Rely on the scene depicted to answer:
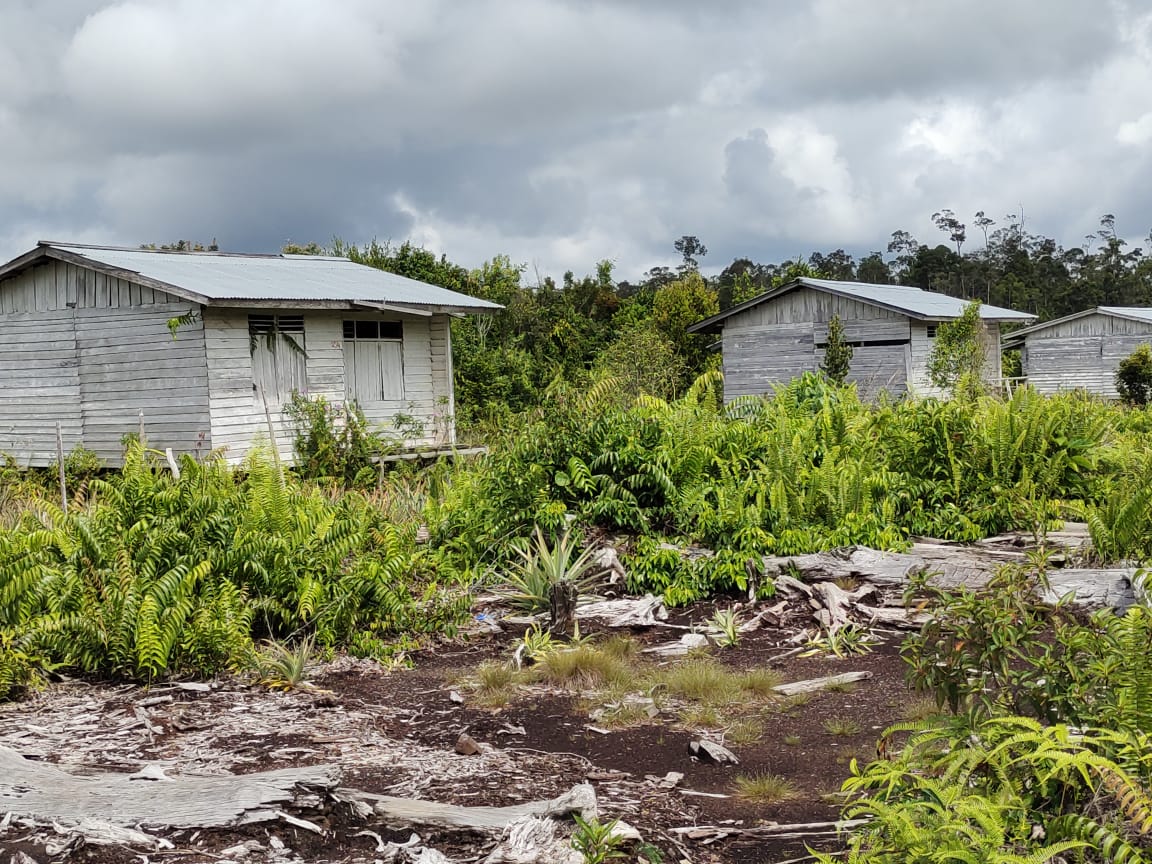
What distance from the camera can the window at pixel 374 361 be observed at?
18.1 meters

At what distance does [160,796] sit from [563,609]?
12.7 feet

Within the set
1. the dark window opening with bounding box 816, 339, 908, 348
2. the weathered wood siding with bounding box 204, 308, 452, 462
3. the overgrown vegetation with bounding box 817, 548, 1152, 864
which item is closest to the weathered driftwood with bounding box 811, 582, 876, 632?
the overgrown vegetation with bounding box 817, 548, 1152, 864

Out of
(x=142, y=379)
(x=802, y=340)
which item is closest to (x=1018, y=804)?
(x=142, y=379)

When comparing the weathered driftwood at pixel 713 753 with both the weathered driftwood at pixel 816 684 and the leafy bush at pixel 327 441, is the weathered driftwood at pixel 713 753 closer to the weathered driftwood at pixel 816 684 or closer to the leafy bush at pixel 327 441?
the weathered driftwood at pixel 816 684

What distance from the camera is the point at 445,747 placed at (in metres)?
5.26

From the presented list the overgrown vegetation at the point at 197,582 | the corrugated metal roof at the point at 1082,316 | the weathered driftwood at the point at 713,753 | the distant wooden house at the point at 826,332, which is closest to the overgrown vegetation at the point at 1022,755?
the weathered driftwood at the point at 713,753

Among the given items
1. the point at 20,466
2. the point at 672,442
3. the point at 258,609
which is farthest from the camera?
the point at 20,466

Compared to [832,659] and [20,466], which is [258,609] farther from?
[20,466]

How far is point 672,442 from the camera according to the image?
9352 mm

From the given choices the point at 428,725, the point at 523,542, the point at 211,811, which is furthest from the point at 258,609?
the point at 211,811

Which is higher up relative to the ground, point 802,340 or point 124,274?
point 124,274

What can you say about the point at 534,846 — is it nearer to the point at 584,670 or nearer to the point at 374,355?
the point at 584,670

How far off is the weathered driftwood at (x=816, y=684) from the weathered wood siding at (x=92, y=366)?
11271mm

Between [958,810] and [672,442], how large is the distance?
21.5ft
